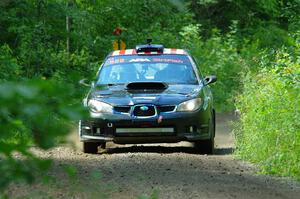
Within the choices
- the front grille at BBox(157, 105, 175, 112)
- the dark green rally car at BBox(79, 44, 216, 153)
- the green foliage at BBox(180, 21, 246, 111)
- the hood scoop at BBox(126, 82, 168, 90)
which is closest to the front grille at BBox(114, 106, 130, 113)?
the dark green rally car at BBox(79, 44, 216, 153)

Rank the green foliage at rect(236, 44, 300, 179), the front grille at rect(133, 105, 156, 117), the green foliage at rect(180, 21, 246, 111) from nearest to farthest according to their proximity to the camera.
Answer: the green foliage at rect(236, 44, 300, 179), the front grille at rect(133, 105, 156, 117), the green foliage at rect(180, 21, 246, 111)

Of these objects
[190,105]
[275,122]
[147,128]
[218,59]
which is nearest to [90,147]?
[147,128]

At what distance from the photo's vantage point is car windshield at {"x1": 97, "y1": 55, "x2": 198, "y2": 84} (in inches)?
548

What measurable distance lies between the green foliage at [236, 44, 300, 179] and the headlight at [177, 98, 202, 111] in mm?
762

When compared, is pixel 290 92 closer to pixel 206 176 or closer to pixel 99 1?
pixel 206 176

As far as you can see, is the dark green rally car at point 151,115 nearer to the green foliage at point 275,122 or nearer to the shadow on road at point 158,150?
the shadow on road at point 158,150

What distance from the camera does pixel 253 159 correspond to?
1145 centimetres

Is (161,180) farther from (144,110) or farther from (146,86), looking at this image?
(146,86)

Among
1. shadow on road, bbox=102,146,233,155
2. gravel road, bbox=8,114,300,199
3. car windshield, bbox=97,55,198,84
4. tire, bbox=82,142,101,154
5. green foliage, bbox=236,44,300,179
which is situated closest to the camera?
gravel road, bbox=8,114,300,199

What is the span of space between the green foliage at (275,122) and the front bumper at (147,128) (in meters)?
0.69

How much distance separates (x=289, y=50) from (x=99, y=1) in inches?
483

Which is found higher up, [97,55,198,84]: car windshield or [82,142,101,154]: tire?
[97,55,198,84]: car windshield

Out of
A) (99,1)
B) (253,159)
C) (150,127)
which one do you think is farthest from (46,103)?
(99,1)

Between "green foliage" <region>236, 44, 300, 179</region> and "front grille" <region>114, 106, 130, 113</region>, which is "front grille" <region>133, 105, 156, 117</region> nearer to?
"front grille" <region>114, 106, 130, 113</region>
